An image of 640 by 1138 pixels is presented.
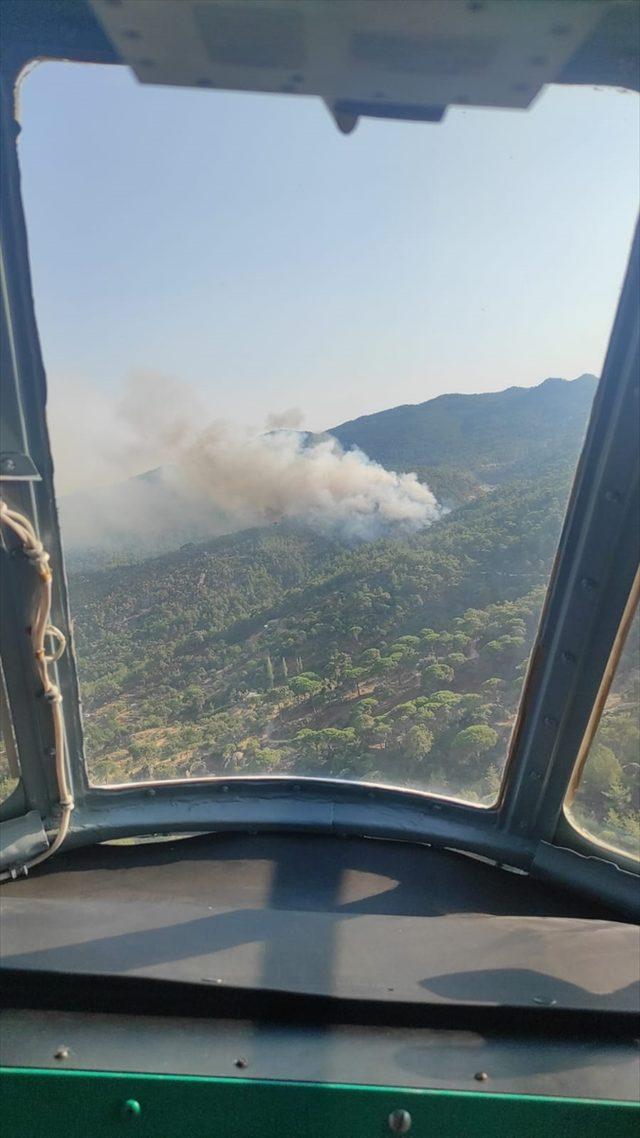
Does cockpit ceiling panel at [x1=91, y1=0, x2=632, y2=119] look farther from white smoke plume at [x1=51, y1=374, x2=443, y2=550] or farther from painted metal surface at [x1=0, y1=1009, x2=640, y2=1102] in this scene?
painted metal surface at [x1=0, y1=1009, x2=640, y2=1102]

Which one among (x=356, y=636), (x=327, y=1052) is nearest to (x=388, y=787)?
(x=356, y=636)

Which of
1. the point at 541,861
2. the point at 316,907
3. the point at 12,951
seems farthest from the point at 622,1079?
the point at 12,951

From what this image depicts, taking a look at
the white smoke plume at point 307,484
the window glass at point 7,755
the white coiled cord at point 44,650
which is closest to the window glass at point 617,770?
the white smoke plume at point 307,484

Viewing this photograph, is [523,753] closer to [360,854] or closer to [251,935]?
[360,854]

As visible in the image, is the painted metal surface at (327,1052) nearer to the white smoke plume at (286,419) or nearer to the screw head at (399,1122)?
the screw head at (399,1122)

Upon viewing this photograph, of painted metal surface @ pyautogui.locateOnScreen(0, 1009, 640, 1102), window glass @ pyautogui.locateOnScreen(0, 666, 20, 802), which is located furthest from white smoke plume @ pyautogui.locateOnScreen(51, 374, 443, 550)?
painted metal surface @ pyautogui.locateOnScreen(0, 1009, 640, 1102)

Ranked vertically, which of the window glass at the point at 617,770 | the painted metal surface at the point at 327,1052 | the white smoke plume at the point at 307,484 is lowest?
the painted metal surface at the point at 327,1052
